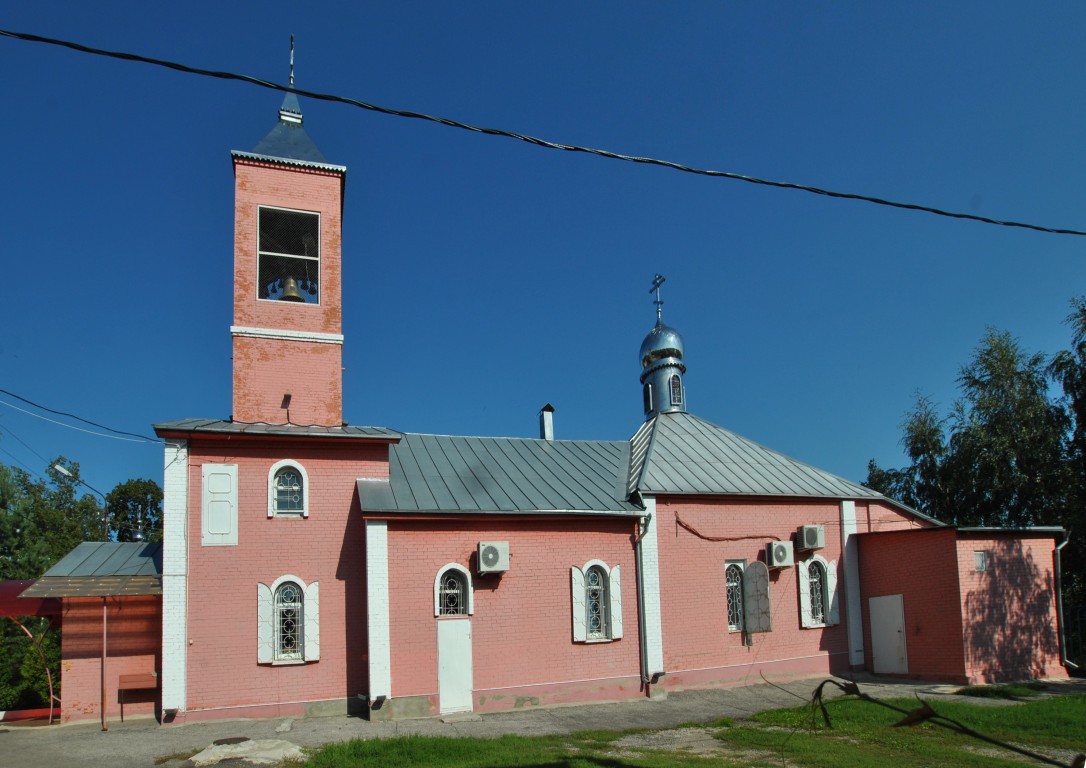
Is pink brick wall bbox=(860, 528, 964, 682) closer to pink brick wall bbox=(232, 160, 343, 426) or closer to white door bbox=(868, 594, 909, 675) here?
white door bbox=(868, 594, 909, 675)

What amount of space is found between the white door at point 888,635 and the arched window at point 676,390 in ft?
21.5

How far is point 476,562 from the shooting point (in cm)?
1469

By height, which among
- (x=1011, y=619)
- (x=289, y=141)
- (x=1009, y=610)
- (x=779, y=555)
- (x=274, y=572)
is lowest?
(x=1011, y=619)

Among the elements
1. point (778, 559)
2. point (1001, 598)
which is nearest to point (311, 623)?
point (778, 559)

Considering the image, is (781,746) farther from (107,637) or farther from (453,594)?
(107,637)

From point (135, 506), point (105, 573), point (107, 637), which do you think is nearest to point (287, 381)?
point (105, 573)

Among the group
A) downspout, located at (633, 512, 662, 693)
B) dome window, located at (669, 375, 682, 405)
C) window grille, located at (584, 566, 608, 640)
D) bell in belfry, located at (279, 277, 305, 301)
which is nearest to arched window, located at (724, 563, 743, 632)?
downspout, located at (633, 512, 662, 693)

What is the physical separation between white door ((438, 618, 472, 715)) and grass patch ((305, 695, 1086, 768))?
8.69ft

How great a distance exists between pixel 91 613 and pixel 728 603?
11174 millimetres

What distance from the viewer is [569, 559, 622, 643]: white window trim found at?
15.3 metres

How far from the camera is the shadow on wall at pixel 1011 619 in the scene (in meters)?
16.0

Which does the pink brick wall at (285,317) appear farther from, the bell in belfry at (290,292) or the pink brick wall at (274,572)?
the pink brick wall at (274,572)

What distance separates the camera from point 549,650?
1499cm

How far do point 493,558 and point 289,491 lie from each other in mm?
3492
